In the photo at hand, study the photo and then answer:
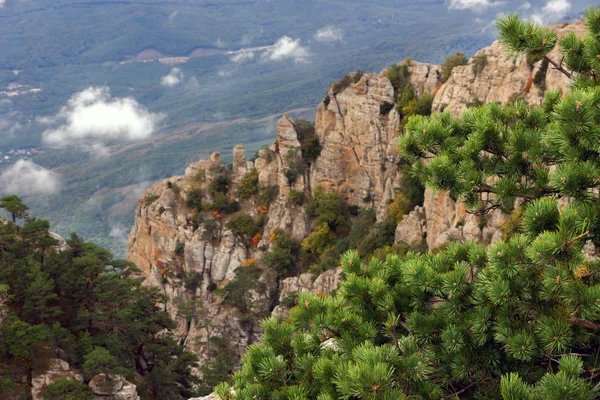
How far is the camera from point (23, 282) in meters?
27.9

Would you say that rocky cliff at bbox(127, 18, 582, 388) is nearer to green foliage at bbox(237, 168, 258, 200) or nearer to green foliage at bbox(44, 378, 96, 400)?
green foliage at bbox(237, 168, 258, 200)

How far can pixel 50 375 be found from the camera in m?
24.8

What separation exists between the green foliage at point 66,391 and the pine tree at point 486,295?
1814 cm

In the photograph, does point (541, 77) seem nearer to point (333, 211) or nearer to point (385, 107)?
point (385, 107)

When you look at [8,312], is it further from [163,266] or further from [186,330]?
[163,266]

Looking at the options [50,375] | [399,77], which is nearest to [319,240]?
[399,77]

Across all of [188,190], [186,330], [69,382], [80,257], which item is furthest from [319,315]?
[188,190]

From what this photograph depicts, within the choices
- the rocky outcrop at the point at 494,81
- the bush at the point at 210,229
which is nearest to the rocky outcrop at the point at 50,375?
the bush at the point at 210,229

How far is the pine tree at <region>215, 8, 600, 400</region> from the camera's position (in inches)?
245

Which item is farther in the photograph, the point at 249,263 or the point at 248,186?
the point at 248,186

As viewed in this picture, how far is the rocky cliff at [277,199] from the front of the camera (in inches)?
1534

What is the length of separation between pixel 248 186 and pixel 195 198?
579 cm

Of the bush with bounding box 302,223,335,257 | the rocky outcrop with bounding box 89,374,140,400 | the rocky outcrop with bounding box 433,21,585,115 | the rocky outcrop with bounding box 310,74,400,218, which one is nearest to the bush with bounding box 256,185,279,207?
the rocky outcrop with bounding box 310,74,400,218

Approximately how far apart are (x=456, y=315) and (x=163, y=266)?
50.7 metres
